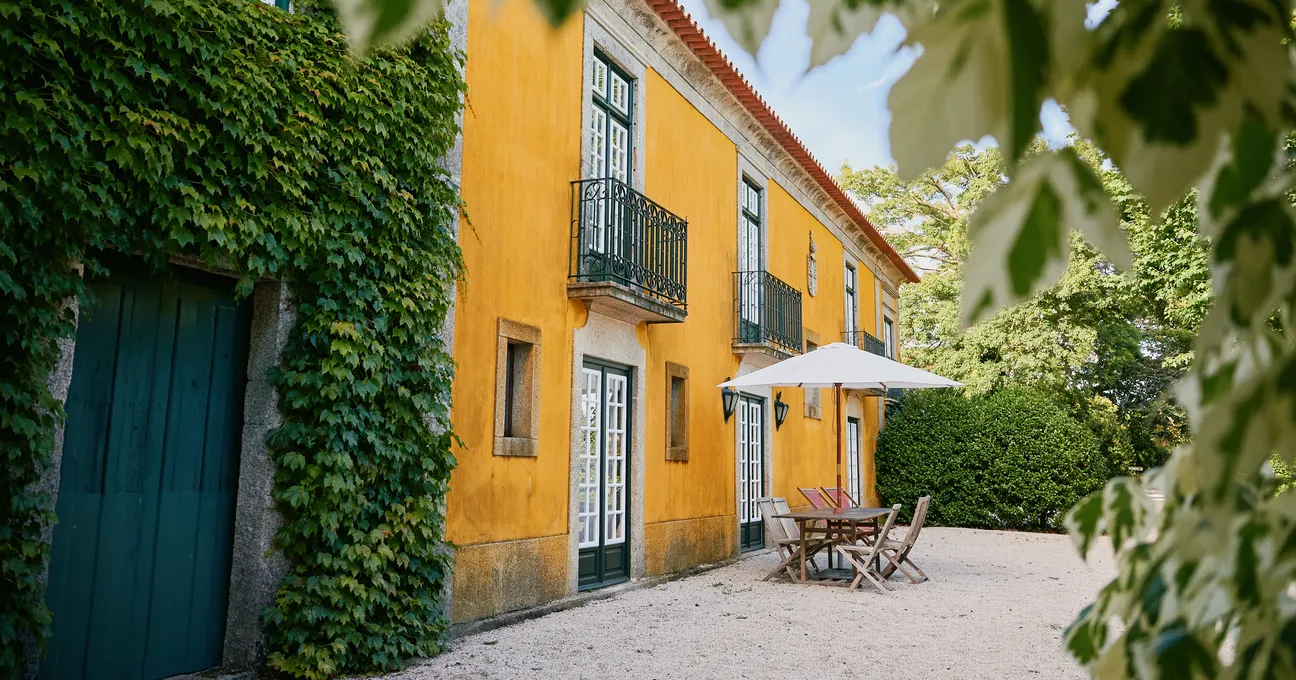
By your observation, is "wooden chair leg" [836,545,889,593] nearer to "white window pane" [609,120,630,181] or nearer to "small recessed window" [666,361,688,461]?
"small recessed window" [666,361,688,461]

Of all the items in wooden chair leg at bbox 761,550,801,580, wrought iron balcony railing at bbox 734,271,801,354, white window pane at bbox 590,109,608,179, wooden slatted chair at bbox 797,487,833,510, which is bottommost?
wooden chair leg at bbox 761,550,801,580

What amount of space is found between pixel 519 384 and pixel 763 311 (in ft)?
18.1

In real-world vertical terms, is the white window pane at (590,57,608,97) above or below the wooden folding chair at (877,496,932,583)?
above

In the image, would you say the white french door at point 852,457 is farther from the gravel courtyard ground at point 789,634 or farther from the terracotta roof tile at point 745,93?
the gravel courtyard ground at point 789,634

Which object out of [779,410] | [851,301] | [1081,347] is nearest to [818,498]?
[779,410]

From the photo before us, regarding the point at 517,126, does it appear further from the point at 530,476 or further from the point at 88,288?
the point at 88,288

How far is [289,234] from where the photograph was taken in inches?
191

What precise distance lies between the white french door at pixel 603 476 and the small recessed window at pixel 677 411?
85 centimetres

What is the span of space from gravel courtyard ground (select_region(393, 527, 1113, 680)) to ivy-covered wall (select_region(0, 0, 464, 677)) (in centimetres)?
77

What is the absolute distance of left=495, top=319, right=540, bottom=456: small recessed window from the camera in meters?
6.96

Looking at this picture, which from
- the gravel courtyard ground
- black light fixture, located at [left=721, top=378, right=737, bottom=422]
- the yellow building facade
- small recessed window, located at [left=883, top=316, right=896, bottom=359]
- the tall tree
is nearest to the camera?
the gravel courtyard ground

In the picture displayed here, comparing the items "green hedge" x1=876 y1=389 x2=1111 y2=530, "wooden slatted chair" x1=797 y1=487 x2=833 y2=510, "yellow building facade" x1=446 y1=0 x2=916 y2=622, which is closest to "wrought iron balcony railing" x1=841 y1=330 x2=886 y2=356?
"green hedge" x1=876 y1=389 x2=1111 y2=530

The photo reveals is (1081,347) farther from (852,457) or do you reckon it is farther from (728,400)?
(728,400)

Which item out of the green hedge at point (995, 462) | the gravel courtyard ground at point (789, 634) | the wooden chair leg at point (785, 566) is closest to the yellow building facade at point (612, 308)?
the gravel courtyard ground at point (789, 634)
